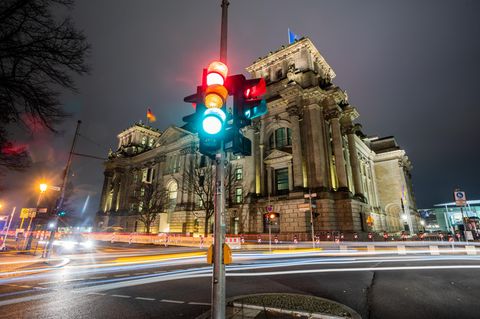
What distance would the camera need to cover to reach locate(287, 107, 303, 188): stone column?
1291 inches

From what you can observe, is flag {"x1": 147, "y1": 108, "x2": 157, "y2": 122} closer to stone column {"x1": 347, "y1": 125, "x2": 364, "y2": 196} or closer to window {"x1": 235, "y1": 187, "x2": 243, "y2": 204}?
window {"x1": 235, "y1": 187, "x2": 243, "y2": 204}

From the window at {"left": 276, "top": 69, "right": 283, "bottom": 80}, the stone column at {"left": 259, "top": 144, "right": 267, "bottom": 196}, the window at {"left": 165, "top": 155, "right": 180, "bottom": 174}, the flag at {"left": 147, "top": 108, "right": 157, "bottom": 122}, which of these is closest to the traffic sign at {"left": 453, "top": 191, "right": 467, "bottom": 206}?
the stone column at {"left": 259, "top": 144, "right": 267, "bottom": 196}

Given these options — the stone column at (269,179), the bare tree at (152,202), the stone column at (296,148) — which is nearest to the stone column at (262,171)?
the stone column at (269,179)

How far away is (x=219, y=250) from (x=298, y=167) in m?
30.9

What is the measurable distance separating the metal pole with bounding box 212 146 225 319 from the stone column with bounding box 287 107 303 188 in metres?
29.9

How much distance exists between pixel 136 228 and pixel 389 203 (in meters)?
60.3

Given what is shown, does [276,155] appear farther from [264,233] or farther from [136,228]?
[136,228]

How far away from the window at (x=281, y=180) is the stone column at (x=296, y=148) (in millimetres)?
2828

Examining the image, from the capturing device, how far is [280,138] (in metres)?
38.6

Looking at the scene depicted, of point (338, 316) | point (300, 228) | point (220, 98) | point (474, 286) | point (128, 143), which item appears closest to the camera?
point (220, 98)

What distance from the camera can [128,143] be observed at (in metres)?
77.2

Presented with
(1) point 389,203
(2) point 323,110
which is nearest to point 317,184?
(2) point 323,110

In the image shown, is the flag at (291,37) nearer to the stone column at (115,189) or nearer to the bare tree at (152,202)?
the bare tree at (152,202)

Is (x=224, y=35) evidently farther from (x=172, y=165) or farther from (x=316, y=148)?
(x=172, y=165)
